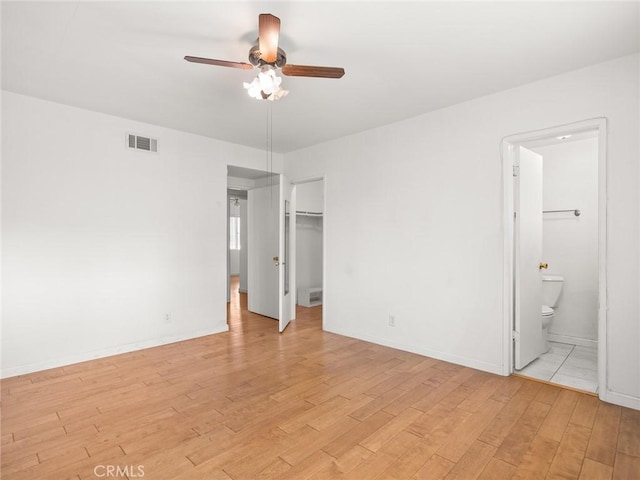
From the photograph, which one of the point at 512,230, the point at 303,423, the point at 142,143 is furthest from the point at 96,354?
the point at 512,230

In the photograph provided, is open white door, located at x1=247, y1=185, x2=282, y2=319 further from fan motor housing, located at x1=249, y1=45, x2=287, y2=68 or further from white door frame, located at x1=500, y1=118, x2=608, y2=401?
white door frame, located at x1=500, y1=118, x2=608, y2=401

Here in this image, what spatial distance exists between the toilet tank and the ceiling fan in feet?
12.3

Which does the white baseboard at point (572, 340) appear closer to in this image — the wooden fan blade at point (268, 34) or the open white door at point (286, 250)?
the open white door at point (286, 250)

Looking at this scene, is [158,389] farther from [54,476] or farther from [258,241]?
[258,241]

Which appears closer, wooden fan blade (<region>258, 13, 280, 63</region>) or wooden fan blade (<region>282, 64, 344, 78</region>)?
wooden fan blade (<region>258, 13, 280, 63</region>)

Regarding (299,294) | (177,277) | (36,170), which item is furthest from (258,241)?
(36,170)

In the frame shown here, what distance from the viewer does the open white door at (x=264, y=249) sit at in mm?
5602

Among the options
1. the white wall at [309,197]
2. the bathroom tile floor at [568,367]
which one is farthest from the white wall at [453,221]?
the white wall at [309,197]

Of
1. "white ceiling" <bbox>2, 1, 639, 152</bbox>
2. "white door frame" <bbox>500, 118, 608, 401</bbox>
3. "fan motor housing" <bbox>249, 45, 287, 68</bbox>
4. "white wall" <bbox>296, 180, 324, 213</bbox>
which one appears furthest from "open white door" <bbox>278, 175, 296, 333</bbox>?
"white door frame" <bbox>500, 118, 608, 401</bbox>

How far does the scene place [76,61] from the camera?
265cm

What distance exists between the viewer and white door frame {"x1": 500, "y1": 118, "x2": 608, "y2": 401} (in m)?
2.66

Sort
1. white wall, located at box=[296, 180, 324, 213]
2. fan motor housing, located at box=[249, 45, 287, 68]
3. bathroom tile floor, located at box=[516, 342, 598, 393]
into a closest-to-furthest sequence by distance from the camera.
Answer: fan motor housing, located at box=[249, 45, 287, 68] → bathroom tile floor, located at box=[516, 342, 598, 393] → white wall, located at box=[296, 180, 324, 213]

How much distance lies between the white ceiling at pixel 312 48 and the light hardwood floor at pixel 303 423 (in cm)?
268

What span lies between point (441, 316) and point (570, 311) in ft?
6.14
